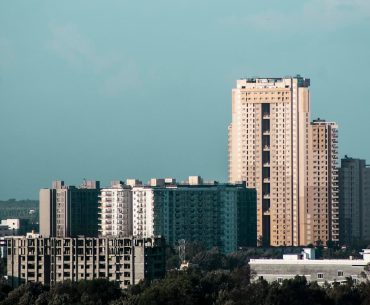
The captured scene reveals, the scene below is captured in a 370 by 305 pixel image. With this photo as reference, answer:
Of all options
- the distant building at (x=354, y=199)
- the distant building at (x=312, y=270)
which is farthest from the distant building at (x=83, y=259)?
the distant building at (x=354, y=199)

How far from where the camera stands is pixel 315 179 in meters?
123

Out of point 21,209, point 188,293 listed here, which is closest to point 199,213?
point 188,293

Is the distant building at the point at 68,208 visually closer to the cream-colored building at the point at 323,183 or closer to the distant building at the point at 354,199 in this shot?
the cream-colored building at the point at 323,183

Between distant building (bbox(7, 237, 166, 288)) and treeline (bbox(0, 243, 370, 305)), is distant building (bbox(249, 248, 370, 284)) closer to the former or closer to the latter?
distant building (bbox(7, 237, 166, 288))

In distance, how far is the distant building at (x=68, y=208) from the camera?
391 feet

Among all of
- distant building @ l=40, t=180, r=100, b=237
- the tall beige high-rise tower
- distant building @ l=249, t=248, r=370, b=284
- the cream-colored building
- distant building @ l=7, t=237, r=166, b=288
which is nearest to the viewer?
distant building @ l=249, t=248, r=370, b=284

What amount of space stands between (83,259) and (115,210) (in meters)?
34.4

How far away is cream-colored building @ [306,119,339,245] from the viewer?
401ft

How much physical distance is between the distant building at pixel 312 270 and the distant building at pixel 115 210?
32957mm

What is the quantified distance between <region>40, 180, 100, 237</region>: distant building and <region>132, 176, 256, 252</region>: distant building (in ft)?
14.5

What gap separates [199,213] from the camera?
377ft

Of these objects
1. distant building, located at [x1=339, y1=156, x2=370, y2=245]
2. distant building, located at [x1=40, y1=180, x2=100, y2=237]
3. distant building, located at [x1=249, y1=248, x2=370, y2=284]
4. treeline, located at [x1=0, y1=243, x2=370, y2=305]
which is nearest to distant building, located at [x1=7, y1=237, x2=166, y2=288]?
distant building, located at [x1=249, y1=248, x2=370, y2=284]

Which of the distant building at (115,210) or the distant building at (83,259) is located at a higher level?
the distant building at (115,210)

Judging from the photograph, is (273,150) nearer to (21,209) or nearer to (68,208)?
(68,208)
